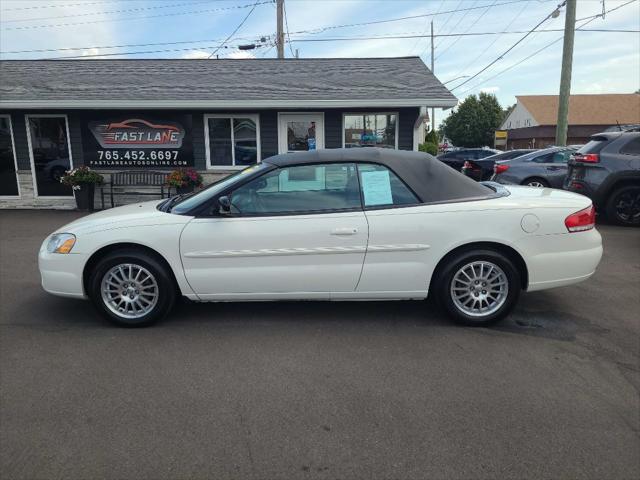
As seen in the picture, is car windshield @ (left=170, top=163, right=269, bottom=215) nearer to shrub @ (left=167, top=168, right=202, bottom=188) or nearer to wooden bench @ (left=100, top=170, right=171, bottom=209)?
shrub @ (left=167, top=168, right=202, bottom=188)

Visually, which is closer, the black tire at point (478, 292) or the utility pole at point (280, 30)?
the black tire at point (478, 292)

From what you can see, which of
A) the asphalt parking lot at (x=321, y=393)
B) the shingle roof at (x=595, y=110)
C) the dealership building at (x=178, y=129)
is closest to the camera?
the asphalt parking lot at (x=321, y=393)

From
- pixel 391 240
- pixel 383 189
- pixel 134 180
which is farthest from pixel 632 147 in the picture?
pixel 134 180

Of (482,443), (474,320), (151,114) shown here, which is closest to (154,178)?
(151,114)

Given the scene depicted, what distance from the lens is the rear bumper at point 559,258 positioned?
430 cm

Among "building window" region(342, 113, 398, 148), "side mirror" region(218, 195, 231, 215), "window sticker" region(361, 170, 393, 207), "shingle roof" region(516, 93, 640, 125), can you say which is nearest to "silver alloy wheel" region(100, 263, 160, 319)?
"side mirror" region(218, 195, 231, 215)

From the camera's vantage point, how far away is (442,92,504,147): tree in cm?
7200

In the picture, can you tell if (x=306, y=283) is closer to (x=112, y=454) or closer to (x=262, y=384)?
(x=262, y=384)

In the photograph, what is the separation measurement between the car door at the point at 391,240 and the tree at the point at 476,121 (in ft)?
236

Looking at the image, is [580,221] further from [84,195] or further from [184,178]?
[84,195]

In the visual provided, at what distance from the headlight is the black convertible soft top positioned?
1.82 m

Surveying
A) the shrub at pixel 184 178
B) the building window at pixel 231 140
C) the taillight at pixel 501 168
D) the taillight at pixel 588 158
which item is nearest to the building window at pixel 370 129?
the building window at pixel 231 140

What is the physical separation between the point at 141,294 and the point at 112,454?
1.89 meters

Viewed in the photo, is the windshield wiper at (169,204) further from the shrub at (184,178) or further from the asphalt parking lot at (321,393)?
the shrub at (184,178)
